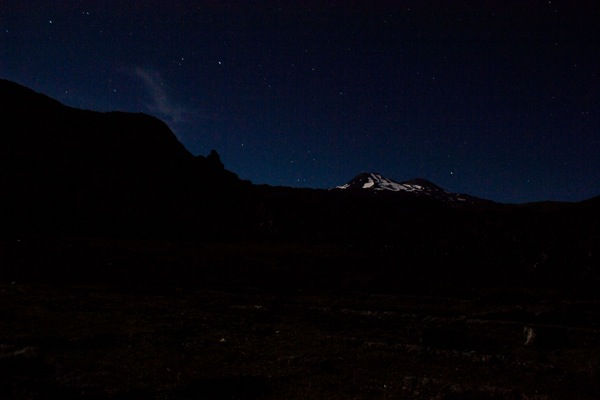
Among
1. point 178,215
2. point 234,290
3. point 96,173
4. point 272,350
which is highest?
point 96,173

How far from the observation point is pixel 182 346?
79.6ft

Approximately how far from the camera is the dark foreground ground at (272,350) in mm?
16844

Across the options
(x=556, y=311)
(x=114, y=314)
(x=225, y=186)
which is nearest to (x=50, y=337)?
(x=114, y=314)

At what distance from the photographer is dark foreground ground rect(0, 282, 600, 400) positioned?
16844 mm

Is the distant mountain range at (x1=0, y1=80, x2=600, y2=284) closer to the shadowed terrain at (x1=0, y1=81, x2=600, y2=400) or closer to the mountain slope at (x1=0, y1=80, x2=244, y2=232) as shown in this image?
the mountain slope at (x1=0, y1=80, x2=244, y2=232)

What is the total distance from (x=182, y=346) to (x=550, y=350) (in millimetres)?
26151

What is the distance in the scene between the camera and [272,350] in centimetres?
2480

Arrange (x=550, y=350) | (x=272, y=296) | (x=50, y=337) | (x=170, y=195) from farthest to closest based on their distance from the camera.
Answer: (x=170, y=195)
(x=272, y=296)
(x=550, y=350)
(x=50, y=337)

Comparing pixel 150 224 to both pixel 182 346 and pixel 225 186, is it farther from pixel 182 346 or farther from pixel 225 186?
pixel 182 346

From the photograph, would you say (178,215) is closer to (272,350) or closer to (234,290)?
(234,290)

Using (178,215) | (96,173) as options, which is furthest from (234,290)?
(96,173)

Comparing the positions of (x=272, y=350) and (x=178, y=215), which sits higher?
(x=178, y=215)

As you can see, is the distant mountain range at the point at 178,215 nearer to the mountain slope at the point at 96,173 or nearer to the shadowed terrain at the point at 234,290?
the mountain slope at the point at 96,173

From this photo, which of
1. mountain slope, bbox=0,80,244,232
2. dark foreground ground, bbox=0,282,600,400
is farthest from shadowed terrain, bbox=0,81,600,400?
mountain slope, bbox=0,80,244,232
